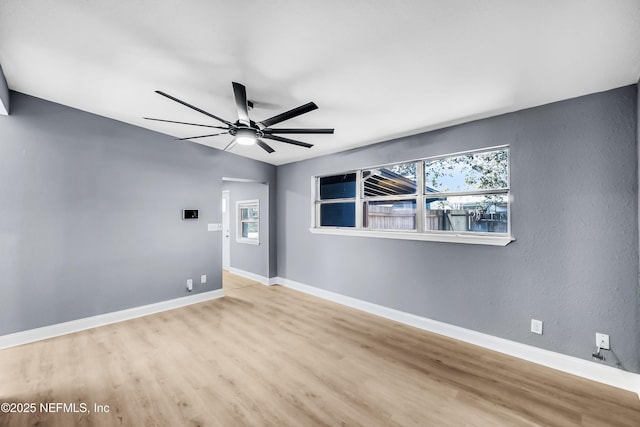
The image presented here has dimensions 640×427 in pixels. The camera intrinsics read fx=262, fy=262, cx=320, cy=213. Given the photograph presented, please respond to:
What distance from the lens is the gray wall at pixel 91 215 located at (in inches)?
116

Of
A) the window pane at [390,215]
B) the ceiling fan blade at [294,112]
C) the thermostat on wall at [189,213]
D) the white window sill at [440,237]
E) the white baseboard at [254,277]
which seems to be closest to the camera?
the ceiling fan blade at [294,112]

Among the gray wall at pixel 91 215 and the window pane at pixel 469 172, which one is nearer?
the window pane at pixel 469 172

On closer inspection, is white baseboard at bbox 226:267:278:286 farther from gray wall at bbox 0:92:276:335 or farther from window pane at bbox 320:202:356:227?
window pane at bbox 320:202:356:227

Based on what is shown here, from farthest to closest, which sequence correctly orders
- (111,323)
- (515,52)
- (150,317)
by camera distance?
(150,317)
(111,323)
(515,52)

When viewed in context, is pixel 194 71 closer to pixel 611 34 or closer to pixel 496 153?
pixel 611 34

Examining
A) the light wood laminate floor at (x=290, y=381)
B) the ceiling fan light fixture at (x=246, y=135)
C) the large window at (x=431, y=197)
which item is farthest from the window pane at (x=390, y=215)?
the ceiling fan light fixture at (x=246, y=135)

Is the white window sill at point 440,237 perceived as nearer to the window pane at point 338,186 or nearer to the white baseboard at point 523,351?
the window pane at point 338,186

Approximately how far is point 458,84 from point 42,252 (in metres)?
4.78

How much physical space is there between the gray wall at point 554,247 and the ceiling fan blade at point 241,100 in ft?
7.22

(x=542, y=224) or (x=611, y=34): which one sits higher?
(x=611, y=34)

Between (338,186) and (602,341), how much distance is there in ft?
11.5

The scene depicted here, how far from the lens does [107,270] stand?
3502mm

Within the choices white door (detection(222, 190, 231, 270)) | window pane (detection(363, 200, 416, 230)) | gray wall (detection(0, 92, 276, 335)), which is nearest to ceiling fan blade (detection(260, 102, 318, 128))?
window pane (detection(363, 200, 416, 230))

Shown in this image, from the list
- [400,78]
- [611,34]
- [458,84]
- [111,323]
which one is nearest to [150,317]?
[111,323]
